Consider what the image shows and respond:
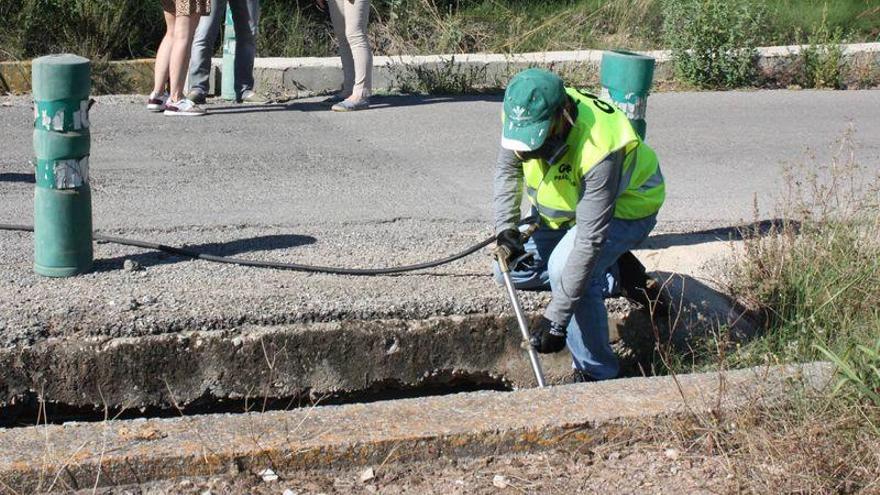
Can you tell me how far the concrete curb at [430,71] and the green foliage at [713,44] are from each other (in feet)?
0.74

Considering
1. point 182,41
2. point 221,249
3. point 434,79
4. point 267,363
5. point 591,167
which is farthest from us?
point 434,79

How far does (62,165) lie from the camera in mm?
4852

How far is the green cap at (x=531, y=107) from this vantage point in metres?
4.26

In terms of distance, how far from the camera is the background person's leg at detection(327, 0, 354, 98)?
884cm

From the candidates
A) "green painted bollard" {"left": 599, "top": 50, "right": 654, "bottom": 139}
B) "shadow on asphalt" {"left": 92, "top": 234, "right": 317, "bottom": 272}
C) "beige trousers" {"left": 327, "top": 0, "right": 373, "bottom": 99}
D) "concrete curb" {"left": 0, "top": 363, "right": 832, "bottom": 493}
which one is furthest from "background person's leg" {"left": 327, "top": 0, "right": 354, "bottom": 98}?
"concrete curb" {"left": 0, "top": 363, "right": 832, "bottom": 493}

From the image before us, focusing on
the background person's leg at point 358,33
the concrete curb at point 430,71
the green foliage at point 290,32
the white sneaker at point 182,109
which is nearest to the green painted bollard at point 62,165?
the white sneaker at point 182,109

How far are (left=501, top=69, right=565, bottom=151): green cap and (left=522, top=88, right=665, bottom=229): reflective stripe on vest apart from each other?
8.1 inches

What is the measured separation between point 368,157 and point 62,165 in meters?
3.10

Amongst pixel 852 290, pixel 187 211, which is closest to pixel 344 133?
pixel 187 211

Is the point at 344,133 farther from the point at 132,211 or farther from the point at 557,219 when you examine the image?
the point at 557,219

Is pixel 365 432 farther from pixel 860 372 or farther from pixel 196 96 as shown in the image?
pixel 196 96

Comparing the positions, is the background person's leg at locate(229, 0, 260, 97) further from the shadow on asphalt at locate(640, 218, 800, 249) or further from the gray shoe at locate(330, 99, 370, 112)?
the shadow on asphalt at locate(640, 218, 800, 249)

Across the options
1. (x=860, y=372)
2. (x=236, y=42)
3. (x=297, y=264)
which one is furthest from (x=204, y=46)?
(x=860, y=372)

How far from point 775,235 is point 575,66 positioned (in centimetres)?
511
